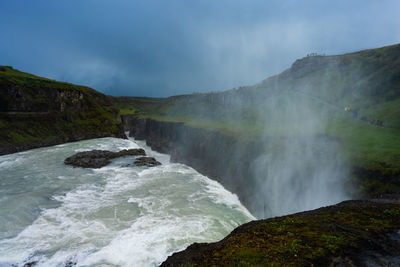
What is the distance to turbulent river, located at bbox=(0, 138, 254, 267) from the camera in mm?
14078

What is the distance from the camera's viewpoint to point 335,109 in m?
61.4

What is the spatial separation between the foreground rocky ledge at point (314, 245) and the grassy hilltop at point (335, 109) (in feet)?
62.4

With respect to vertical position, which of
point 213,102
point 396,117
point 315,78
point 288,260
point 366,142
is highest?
point 315,78

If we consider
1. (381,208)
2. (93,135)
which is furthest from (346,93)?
(93,135)

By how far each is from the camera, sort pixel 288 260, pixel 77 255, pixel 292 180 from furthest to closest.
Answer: pixel 292 180, pixel 77 255, pixel 288 260

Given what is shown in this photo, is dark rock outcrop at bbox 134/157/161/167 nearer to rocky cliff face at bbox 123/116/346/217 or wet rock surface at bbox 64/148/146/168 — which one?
wet rock surface at bbox 64/148/146/168

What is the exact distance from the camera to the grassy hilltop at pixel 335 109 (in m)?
30.5

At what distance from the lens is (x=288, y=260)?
773cm

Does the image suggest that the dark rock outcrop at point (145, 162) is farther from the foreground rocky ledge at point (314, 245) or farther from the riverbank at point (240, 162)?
the foreground rocky ledge at point (314, 245)

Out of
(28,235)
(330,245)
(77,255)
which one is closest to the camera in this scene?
(330,245)

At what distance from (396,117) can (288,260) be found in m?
54.8

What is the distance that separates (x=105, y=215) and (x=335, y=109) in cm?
6608

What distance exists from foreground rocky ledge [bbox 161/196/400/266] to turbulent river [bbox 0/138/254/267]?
260 inches

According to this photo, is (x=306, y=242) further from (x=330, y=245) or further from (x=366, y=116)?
(x=366, y=116)
